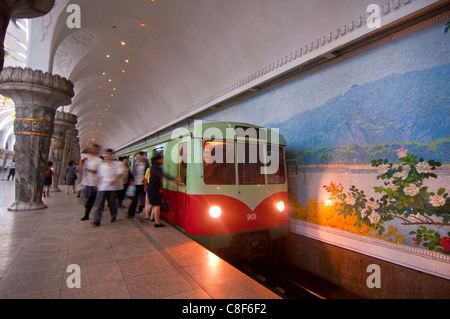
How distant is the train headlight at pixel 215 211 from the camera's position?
4.37m

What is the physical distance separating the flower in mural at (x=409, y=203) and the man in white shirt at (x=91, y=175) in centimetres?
599

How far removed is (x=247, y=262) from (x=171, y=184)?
2.39 meters

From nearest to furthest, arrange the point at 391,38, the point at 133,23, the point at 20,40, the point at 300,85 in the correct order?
the point at 391,38 → the point at 300,85 → the point at 133,23 → the point at 20,40

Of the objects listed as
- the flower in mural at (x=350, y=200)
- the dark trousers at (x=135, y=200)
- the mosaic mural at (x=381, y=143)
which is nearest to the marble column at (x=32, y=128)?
the dark trousers at (x=135, y=200)

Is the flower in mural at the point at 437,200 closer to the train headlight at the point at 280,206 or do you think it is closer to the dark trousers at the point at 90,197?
the train headlight at the point at 280,206

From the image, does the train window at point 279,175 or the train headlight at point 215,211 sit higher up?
the train window at point 279,175

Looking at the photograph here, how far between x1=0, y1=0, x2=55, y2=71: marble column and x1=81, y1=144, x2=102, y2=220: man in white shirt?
3.66 meters

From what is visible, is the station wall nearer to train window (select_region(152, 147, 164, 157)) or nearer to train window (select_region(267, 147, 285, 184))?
train window (select_region(267, 147, 285, 184))

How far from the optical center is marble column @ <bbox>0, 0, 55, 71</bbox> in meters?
2.15

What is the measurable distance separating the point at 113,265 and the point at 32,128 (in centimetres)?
→ 579

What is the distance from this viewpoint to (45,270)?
120 inches

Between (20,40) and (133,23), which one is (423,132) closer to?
(133,23)

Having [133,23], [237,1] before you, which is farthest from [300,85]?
[133,23]

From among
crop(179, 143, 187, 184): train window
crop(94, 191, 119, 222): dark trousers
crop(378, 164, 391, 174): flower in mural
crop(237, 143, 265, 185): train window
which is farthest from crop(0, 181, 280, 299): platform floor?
crop(378, 164, 391, 174): flower in mural
